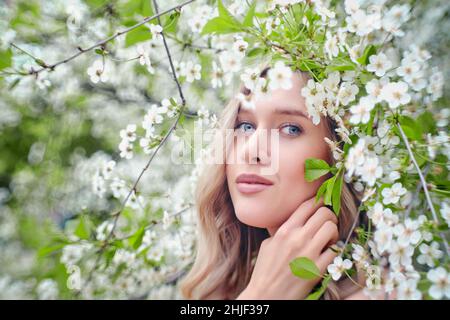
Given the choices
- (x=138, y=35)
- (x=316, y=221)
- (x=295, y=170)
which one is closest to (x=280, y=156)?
(x=295, y=170)

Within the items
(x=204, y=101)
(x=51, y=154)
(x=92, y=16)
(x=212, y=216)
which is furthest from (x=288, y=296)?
(x=51, y=154)

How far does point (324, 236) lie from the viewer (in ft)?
2.79

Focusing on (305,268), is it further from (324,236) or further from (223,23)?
(223,23)

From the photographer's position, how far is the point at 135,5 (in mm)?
1031

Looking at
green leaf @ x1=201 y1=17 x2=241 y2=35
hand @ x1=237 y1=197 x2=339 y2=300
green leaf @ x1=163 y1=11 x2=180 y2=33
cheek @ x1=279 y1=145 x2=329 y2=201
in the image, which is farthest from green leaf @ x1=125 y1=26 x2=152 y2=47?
hand @ x1=237 y1=197 x2=339 y2=300

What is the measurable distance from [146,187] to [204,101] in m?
0.54

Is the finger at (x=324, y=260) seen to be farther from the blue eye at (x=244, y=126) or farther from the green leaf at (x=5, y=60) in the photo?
the green leaf at (x=5, y=60)

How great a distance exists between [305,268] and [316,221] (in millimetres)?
143

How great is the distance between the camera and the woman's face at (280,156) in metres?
0.88

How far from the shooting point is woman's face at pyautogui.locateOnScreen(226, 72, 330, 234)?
88 centimetres

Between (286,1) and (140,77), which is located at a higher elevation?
(140,77)

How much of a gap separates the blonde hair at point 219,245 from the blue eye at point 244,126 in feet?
0.22

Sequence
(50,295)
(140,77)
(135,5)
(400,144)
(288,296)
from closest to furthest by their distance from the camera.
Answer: (400,144)
(288,296)
(135,5)
(50,295)
(140,77)
